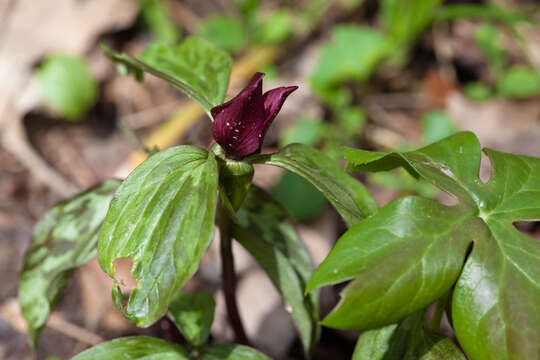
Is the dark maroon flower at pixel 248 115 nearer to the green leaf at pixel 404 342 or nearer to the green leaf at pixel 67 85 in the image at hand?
the green leaf at pixel 404 342

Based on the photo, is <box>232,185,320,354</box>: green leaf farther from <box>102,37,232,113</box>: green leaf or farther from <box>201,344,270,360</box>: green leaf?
<box>102,37,232,113</box>: green leaf

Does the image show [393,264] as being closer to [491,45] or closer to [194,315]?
[194,315]

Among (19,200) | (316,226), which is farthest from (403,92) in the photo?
(19,200)

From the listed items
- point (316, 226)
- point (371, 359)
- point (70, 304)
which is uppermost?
point (371, 359)

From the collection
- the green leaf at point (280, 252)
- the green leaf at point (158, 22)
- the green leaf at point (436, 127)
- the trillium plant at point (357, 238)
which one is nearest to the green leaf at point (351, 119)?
the green leaf at point (436, 127)

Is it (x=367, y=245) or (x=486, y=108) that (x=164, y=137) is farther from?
(x=367, y=245)

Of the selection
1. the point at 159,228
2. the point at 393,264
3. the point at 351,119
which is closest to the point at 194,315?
the point at 159,228

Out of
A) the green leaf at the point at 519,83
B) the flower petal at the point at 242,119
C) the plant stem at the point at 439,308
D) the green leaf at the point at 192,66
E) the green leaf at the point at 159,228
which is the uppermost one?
the green leaf at the point at 192,66
